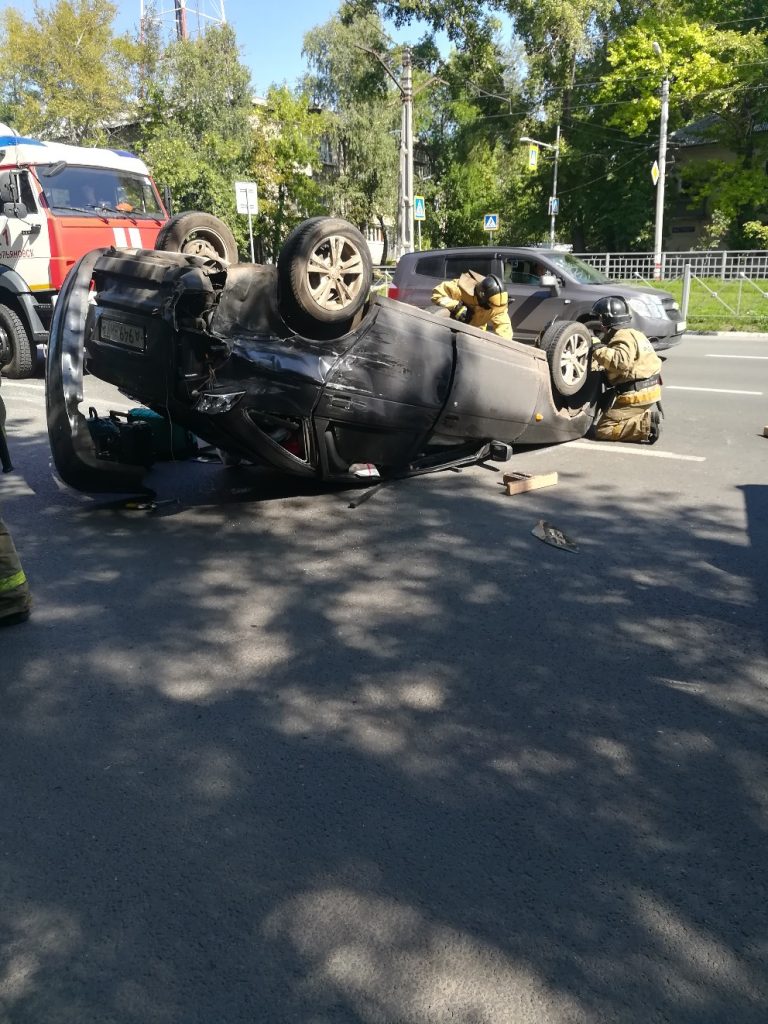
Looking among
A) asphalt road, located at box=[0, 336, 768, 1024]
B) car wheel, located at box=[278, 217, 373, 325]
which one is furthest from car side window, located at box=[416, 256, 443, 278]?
asphalt road, located at box=[0, 336, 768, 1024]

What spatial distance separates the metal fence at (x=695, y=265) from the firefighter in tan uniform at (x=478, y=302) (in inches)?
461

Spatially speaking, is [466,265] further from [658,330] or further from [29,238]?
[29,238]

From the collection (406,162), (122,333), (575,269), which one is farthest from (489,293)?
(406,162)

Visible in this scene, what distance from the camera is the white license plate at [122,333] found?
5.10m

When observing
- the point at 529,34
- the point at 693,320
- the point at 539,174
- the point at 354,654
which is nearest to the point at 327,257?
the point at 354,654

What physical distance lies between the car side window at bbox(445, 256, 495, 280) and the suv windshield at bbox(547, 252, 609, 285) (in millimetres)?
955

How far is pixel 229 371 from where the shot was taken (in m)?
5.22

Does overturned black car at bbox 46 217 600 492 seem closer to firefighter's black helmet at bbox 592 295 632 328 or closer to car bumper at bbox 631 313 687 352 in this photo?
firefighter's black helmet at bbox 592 295 632 328

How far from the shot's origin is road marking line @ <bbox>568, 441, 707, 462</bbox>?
7352 millimetres

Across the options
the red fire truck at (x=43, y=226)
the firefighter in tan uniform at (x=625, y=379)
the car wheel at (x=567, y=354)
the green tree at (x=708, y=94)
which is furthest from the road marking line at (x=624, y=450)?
the green tree at (x=708, y=94)

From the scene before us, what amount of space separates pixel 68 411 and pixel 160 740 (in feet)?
8.53

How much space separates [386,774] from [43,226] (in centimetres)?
1020

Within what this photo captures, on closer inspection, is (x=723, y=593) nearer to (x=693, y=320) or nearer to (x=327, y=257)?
(x=327, y=257)

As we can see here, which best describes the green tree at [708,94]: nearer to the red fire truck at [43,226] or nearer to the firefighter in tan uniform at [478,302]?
the red fire truck at [43,226]
